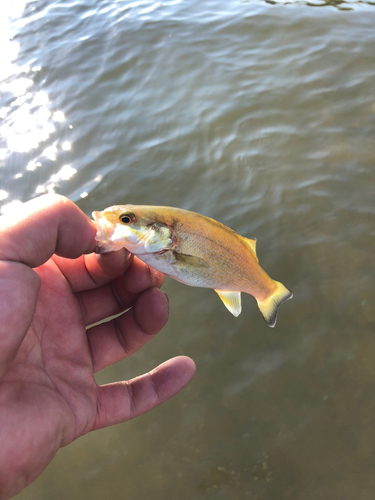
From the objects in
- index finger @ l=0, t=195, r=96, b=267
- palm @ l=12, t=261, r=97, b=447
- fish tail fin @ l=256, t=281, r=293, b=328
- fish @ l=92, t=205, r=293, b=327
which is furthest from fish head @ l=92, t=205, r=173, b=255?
fish tail fin @ l=256, t=281, r=293, b=328

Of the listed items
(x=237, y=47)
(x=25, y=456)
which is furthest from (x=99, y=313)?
(x=237, y=47)

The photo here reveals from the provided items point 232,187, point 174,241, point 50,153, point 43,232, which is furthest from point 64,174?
point 174,241

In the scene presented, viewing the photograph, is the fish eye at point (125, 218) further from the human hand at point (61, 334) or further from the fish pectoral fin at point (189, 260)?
the fish pectoral fin at point (189, 260)

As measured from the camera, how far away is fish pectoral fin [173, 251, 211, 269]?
2.25 m

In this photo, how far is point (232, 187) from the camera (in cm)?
484

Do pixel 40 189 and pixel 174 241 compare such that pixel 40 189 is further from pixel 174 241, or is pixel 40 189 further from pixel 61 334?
pixel 174 241

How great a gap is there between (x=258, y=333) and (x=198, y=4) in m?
8.94

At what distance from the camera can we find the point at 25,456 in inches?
72.7

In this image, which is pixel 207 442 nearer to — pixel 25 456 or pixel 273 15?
pixel 25 456

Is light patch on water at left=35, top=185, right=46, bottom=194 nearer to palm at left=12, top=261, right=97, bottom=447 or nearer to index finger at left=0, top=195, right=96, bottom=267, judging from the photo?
palm at left=12, top=261, right=97, bottom=447

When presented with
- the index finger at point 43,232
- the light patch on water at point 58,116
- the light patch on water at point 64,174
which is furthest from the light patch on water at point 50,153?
the index finger at point 43,232

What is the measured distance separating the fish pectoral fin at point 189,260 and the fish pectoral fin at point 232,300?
16.2 inches

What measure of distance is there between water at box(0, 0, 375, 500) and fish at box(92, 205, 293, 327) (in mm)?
1514

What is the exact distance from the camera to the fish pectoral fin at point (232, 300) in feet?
8.51
